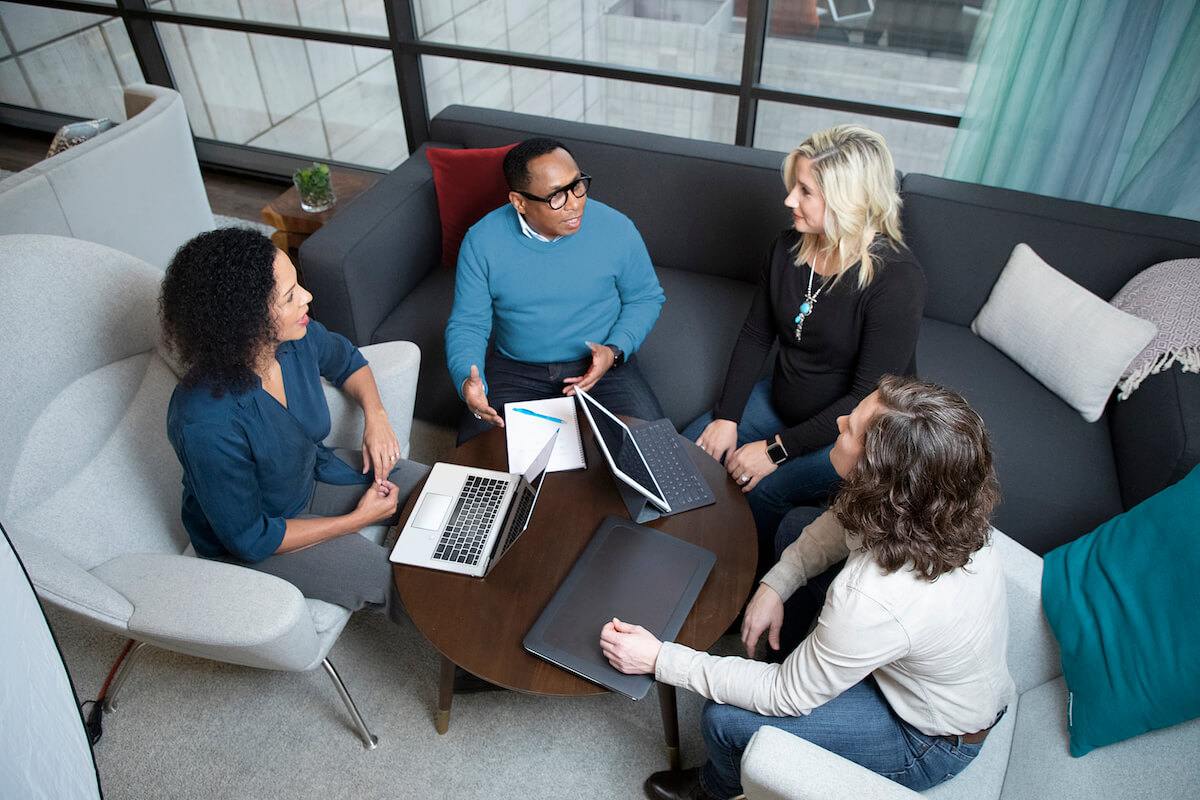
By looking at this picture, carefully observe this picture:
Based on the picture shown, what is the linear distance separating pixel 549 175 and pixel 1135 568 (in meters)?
1.40

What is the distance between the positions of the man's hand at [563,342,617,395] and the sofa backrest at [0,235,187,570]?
93cm

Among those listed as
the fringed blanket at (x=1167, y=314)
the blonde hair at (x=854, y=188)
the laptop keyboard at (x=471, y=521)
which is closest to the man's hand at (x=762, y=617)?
the laptop keyboard at (x=471, y=521)

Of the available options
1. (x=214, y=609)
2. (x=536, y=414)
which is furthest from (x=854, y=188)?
(x=214, y=609)

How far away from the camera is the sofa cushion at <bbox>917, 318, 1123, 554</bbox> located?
1851 millimetres

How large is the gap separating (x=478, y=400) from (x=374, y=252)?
76 centimetres

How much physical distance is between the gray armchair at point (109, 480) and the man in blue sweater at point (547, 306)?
1.75 ft

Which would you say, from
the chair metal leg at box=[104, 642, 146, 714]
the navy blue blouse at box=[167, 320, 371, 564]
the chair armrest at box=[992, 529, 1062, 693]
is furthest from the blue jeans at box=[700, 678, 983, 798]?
the chair metal leg at box=[104, 642, 146, 714]

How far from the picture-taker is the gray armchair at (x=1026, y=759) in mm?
1116

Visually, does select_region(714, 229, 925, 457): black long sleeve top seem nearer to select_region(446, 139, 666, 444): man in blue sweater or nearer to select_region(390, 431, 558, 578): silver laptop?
select_region(446, 139, 666, 444): man in blue sweater

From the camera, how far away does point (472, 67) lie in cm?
316

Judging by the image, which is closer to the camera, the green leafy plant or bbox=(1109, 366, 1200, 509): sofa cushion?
bbox=(1109, 366, 1200, 509): sofa cushion

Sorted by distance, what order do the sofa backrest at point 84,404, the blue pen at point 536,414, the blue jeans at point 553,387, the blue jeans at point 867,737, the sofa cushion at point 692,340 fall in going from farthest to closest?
the sofa cushion at point 692,340
the blue jeans at point 553,387
the blue pen at point 536,414
the sofa backrest at point 84,404
the blue jeans at point 867,737

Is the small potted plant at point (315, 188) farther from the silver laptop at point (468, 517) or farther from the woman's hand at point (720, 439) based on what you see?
the woman's hand at point (720, 439)

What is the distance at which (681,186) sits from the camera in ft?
7.98
